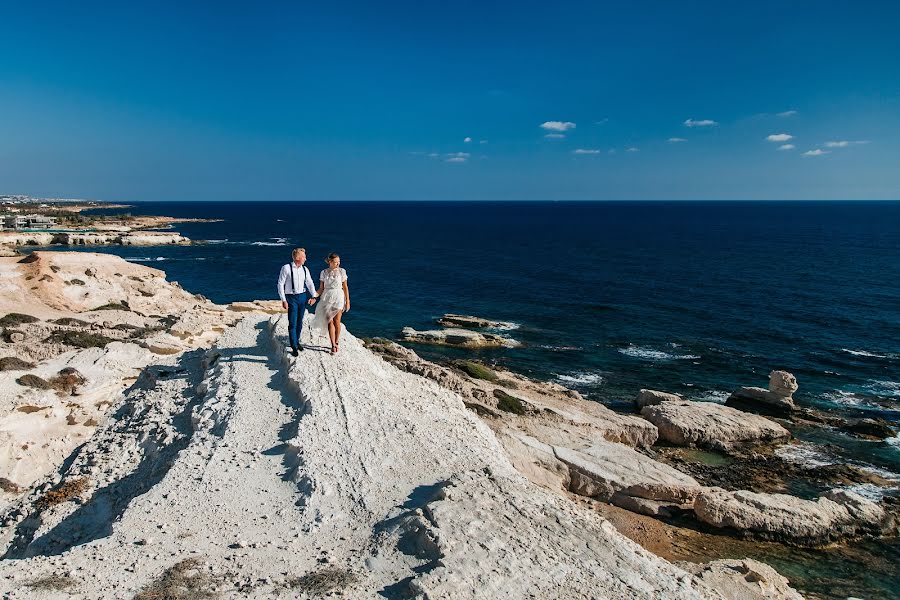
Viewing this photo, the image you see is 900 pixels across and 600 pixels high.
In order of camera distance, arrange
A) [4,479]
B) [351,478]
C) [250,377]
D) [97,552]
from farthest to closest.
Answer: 1. [250,377]
2. [4,479]
3. [351,478]
4. [97,552]

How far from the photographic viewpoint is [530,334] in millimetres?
37062

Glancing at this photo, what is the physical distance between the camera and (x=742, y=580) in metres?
9.28

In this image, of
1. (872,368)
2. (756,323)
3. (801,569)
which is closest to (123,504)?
(801,569)

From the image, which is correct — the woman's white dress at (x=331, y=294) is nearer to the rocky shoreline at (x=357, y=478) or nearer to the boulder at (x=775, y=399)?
the rocky shoreline at (x=357, y=478)

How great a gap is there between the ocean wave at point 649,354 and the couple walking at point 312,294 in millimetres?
22927

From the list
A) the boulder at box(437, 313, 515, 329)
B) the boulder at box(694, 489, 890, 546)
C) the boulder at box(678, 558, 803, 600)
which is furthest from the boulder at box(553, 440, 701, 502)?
the boulder at box(437, 313, 515, 329)

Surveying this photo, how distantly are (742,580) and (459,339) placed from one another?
2594 cm

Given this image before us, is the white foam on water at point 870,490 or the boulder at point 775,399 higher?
the boulder at point 775,399

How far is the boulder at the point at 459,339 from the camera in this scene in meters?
34.4

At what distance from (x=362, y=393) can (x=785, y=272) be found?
60.8 metres

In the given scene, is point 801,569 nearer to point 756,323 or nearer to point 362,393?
point 362,393

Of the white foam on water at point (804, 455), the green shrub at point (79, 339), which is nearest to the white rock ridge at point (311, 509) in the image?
the green shrub at point (79, 339)

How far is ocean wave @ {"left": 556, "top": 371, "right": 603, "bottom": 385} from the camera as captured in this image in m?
27.9

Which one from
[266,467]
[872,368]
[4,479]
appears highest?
[266,467]
